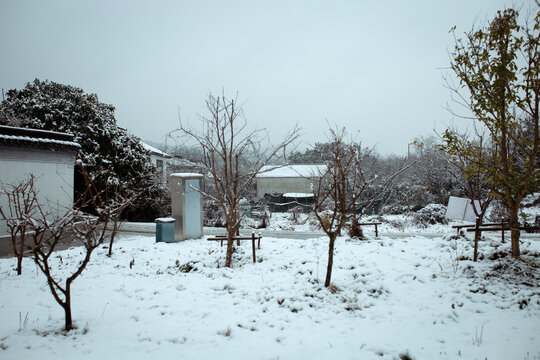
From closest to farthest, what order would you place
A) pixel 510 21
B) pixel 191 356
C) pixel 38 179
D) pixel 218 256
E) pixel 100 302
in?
pixel 191 356 → pixel 100 302 → pixel 510 21 → pixel 218 256 → pixel 38 179

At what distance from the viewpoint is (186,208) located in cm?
874

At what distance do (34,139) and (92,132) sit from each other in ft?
14.9

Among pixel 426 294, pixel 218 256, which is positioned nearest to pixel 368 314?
pixel 426 294

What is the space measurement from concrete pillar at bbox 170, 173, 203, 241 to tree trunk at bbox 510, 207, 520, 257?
7107 mm

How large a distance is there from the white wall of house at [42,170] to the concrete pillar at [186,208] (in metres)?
3.44

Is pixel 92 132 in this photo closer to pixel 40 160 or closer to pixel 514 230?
pixel 40 160

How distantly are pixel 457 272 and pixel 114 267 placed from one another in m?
6.26

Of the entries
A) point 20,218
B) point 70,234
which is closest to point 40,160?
point 70,234

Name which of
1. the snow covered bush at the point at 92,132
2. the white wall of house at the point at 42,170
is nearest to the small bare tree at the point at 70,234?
the white wall of house at the point at 42,170

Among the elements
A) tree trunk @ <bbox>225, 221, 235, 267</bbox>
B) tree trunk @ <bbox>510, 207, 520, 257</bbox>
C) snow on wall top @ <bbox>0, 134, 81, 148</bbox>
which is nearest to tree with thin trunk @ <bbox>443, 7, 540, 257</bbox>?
tree trunk @ <bbox>510, 207, 520, 257</bbox>

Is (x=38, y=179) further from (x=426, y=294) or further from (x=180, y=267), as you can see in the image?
(x=426, y=294)

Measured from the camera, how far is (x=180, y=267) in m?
Result: 5.91

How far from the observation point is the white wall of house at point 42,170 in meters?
9.24

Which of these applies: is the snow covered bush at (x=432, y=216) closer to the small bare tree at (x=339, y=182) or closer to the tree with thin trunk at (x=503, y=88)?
the small bare tree at (x=339, y=182)
